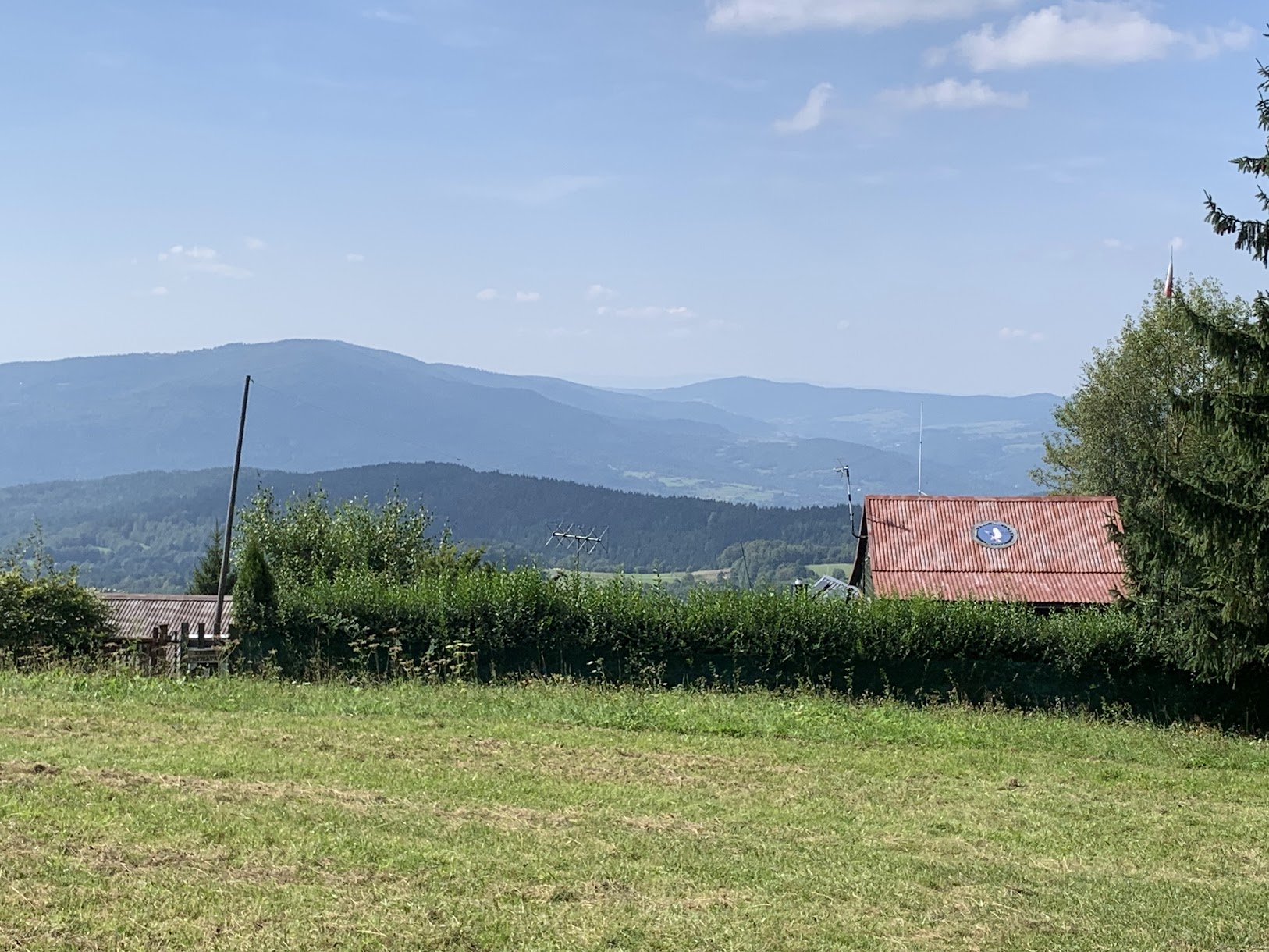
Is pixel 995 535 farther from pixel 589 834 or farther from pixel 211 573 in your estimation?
pixel 211 573

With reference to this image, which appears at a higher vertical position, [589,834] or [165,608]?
[589,834]

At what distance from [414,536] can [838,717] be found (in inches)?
1375

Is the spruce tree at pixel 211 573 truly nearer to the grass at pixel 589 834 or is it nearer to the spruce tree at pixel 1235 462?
the grass at pixel 589 834

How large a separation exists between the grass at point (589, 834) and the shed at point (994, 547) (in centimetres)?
2235

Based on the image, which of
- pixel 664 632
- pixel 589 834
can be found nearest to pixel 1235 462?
pixel 664 632

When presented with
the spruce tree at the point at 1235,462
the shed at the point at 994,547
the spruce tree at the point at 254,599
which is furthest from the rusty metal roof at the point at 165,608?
the spruce tree at the point at 1235,462

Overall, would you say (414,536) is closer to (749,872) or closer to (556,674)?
(556,674)

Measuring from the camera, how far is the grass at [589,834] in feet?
24.3

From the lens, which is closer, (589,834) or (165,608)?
(589,834)

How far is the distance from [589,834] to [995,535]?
35405 millimetres

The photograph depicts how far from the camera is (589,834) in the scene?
32.5ft

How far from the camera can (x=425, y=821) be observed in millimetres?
9938

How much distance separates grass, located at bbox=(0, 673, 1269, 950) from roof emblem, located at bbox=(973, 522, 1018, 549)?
24732mm

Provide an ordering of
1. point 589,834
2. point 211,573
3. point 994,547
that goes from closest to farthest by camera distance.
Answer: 1. point 589,834
2. point 994,547
3. point 211,573
